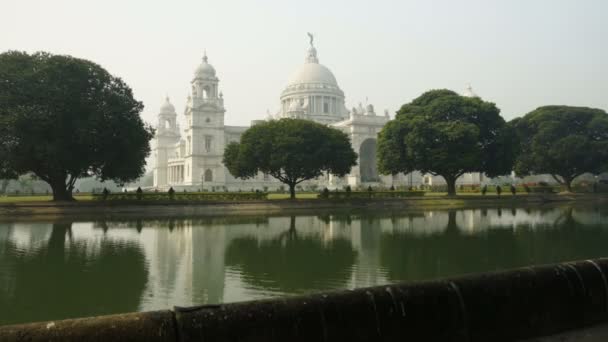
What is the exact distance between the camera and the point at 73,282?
11.9 metres

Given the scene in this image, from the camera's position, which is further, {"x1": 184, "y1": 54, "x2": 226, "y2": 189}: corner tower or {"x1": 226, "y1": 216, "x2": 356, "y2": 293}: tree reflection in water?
{"x1": 184, "y1": 54, "x2": 226, "y2": 189}: corner tower

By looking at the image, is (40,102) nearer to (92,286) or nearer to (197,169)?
(92,286)

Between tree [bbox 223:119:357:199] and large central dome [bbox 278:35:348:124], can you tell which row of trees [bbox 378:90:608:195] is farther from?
large central dome [bbox 278:35:348:124]

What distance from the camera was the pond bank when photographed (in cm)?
3325

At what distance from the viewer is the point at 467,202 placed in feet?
150

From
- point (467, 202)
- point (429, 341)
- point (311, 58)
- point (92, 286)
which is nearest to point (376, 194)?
point (467, 202)

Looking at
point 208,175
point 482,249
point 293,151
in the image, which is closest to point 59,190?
point 293,151

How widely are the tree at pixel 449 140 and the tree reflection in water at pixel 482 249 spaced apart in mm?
24638

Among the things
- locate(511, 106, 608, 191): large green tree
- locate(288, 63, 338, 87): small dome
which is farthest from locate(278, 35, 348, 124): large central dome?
locate(511, 106, 608, 191): large green tree

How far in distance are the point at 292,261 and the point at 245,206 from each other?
81.2 ft

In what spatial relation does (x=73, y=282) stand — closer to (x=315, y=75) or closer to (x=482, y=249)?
(x=482, y=249)

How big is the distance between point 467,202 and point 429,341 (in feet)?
134

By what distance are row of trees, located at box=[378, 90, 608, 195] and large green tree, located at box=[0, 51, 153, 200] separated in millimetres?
26032

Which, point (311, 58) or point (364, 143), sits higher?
point (311, 58)
